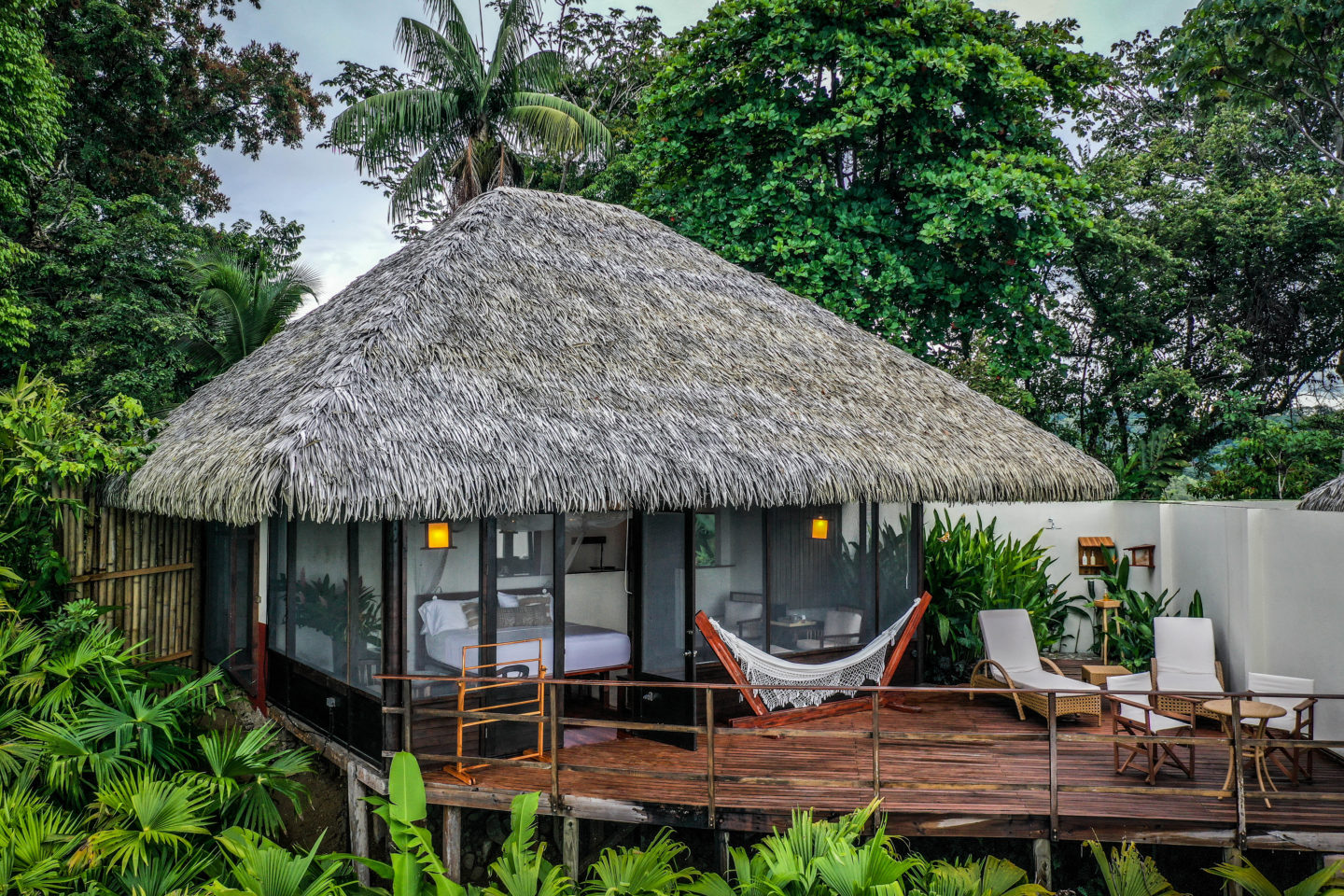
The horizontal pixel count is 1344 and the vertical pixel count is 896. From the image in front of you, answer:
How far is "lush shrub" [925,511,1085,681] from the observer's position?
317 inches

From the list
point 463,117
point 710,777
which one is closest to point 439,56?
point 463,117

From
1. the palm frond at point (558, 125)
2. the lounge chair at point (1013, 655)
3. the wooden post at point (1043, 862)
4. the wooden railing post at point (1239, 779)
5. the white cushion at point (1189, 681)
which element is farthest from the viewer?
the palm frond at point (558, 125)

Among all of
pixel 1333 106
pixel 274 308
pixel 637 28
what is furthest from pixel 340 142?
pixel 1333 106

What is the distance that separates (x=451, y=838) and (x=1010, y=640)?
4.47 m

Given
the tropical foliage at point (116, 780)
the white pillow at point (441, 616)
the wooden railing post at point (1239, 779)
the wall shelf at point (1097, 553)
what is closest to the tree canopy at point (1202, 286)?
the wall shelf at point (1097, 553)

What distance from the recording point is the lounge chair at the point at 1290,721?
525 cm

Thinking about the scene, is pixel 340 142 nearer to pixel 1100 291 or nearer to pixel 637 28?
pixel 637 28

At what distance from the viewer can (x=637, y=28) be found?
18.1 m

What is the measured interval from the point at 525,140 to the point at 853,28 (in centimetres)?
582

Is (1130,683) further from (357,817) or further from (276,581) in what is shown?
(276,581)

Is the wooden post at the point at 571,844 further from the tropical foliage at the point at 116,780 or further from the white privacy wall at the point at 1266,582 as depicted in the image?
the white privacy wall at the point at 1266,582

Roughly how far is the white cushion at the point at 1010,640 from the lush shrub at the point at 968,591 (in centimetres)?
78

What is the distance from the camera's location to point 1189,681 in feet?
21.6

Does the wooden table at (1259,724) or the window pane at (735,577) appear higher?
the window pane at (735,577)
